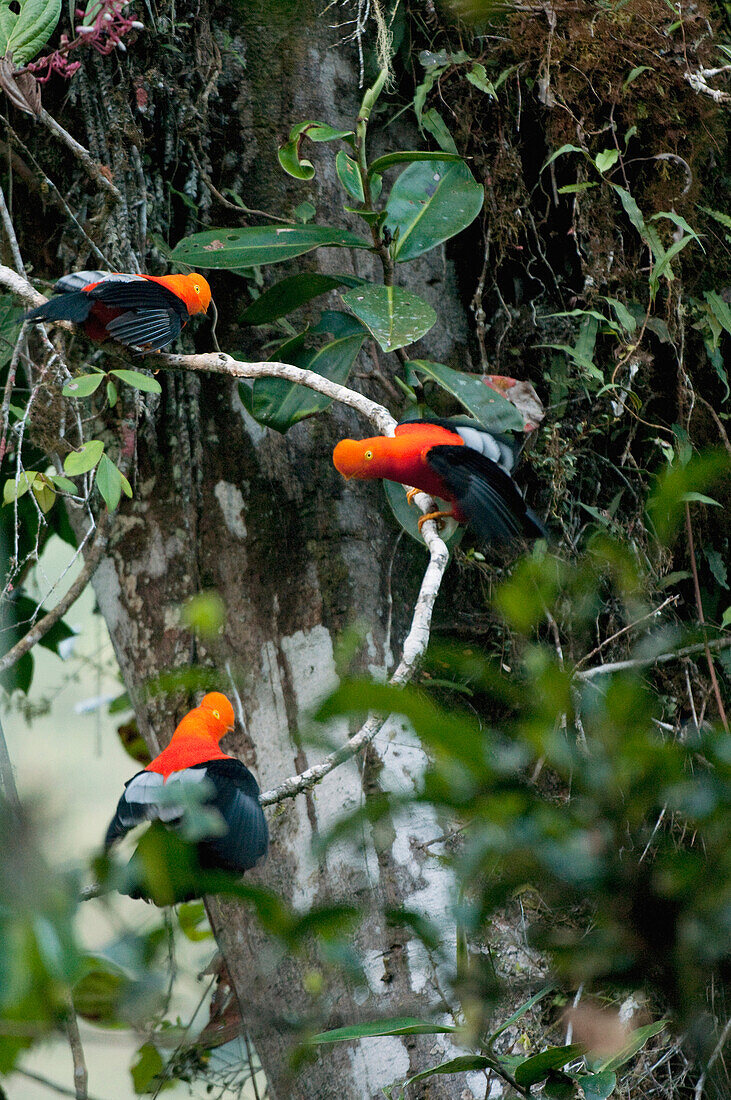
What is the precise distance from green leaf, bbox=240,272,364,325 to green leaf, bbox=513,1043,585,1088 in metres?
1.79

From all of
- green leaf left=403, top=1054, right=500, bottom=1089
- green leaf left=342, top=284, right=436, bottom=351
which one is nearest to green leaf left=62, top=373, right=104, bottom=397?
green leaf left=342, top=284, right=436, bottom=351

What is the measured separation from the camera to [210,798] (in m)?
1.56

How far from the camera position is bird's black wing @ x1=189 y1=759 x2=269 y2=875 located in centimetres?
161

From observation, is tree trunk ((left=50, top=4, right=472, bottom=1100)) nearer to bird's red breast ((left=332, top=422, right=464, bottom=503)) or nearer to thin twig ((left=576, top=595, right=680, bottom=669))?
bird's red breast ((left=332, top=422, right=464, bottom=503))

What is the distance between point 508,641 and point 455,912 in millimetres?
1834

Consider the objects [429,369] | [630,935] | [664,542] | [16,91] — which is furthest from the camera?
[429,369]

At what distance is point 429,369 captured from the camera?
229 centimetres

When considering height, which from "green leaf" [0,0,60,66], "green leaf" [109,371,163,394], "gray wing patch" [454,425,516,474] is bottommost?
"gray wing patch" [454,425,516,474]

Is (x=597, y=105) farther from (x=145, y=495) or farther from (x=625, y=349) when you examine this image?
(x=145, y=495)

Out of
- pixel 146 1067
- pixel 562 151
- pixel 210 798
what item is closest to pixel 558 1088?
pixel 210 798

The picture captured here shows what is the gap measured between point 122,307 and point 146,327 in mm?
67

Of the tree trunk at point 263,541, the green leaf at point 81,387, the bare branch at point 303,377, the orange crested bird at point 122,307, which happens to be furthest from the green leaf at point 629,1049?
the orange crested bird at point 122,307

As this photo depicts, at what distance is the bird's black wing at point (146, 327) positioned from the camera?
6.57 ft

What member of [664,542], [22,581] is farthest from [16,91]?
[664,542]
